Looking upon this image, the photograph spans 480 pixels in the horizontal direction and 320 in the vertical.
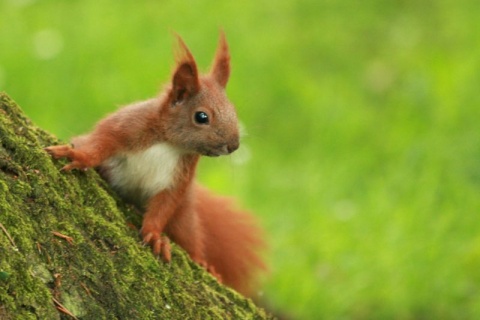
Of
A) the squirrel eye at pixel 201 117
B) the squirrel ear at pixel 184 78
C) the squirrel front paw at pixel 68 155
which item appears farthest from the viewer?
the squirrel eye at pixel 201 117

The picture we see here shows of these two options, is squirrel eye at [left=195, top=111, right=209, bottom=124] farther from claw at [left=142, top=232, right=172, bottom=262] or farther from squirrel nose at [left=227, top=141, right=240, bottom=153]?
claw at [left=142, top=232, right=172, bottom=262]

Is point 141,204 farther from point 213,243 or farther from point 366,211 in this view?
Result: point 366,211

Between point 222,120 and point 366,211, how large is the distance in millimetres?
2765

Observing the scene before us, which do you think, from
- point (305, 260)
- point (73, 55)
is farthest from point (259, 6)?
point (305, 260)

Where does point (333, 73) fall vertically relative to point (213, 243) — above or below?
above

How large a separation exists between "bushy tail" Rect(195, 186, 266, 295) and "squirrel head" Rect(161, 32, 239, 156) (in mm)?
670

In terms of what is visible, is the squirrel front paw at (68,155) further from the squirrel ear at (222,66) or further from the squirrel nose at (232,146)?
the squirrel ear at (222,66)

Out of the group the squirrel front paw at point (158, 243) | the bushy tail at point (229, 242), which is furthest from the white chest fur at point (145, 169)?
the bushy tail at point (229, 242)

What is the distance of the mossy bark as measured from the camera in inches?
100.0

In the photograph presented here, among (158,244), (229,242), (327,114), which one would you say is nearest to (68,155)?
(158,244)

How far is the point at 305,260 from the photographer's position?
→ 5.38 m

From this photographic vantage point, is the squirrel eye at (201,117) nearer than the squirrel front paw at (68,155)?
No

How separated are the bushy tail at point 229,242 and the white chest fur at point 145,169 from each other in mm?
571

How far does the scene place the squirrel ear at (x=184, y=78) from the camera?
3.19 meters
